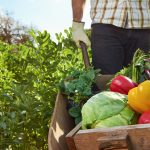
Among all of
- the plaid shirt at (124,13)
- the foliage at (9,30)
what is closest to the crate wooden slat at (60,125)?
the plaid shirt at (124,13)

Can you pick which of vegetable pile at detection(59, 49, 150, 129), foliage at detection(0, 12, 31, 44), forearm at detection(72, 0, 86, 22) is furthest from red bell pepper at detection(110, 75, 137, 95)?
foliage at detection(0, 12, 31, 44)

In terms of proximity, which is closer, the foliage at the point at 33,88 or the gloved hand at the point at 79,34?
the foliage at the point at 33,88

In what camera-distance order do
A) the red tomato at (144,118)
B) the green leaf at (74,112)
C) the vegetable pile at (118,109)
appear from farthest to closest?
the green leaf at (74,112) → the vegetable pile at (118,109) → the red tomato at (144,118)

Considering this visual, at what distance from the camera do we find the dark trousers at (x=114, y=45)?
3393 mm

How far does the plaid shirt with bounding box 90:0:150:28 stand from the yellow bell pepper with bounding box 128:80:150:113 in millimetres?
1530

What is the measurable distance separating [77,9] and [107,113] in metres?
2.00

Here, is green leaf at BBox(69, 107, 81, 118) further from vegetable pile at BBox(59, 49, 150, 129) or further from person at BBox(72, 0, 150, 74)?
person at BBox(72, 0, 150, 74)

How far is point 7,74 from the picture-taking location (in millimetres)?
4391

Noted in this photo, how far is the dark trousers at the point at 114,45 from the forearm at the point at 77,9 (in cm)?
31

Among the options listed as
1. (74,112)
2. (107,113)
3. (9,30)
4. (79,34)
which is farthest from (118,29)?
(9,30)

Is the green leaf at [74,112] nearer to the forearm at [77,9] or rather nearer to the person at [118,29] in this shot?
the person at [118,29]

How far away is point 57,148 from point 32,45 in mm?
2962

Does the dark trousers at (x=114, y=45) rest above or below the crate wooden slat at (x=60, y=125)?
above

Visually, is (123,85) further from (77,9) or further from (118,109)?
(77,9)
